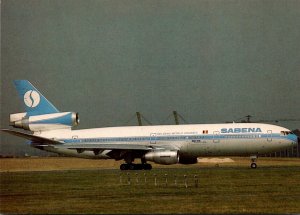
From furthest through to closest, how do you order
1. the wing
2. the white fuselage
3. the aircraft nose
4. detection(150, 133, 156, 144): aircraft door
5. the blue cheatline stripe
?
detection(150, 133, 156, 144): aircraft door → the wing → the aircraft nose → the white fuselage → the blue cheatline stripe

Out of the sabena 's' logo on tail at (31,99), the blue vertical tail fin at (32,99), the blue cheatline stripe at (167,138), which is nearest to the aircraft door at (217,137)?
the blue cheatline stripe at (167,138)

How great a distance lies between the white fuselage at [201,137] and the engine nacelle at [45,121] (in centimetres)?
135

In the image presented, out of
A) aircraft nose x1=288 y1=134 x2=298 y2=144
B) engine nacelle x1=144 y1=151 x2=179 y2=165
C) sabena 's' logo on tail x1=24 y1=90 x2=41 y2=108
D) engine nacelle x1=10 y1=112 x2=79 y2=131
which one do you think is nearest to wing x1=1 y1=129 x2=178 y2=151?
engine nacelle x1=144 y1=151 x2=179 y2=165

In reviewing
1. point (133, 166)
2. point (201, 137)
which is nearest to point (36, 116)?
point (133, 166)

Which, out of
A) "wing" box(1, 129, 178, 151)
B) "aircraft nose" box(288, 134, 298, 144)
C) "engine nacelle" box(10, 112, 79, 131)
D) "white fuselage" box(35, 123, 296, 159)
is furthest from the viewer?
"engine nacelle" box(10, 112, 79, 131)

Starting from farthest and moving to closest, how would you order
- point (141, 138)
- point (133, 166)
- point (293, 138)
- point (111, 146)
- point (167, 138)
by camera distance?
1. point (141, 138)
2. point (167, 138)
3. point (111, 146)
4. point (133, 166)
5. point (293, 138)

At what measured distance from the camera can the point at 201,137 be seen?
56781 mm

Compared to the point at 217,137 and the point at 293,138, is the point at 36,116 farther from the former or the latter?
the point at 293,138

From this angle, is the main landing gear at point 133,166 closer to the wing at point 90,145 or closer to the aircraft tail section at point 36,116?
the wing at point 90,145

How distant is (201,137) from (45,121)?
57.9 feet

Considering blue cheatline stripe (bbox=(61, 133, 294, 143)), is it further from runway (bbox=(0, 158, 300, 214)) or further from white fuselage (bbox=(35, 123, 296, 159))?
runway (bbox=(0, 158, 300, 214))

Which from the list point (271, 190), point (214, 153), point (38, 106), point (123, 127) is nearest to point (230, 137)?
point (214, 153)

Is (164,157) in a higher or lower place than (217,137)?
lower

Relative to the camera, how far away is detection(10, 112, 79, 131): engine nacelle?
206 ft
